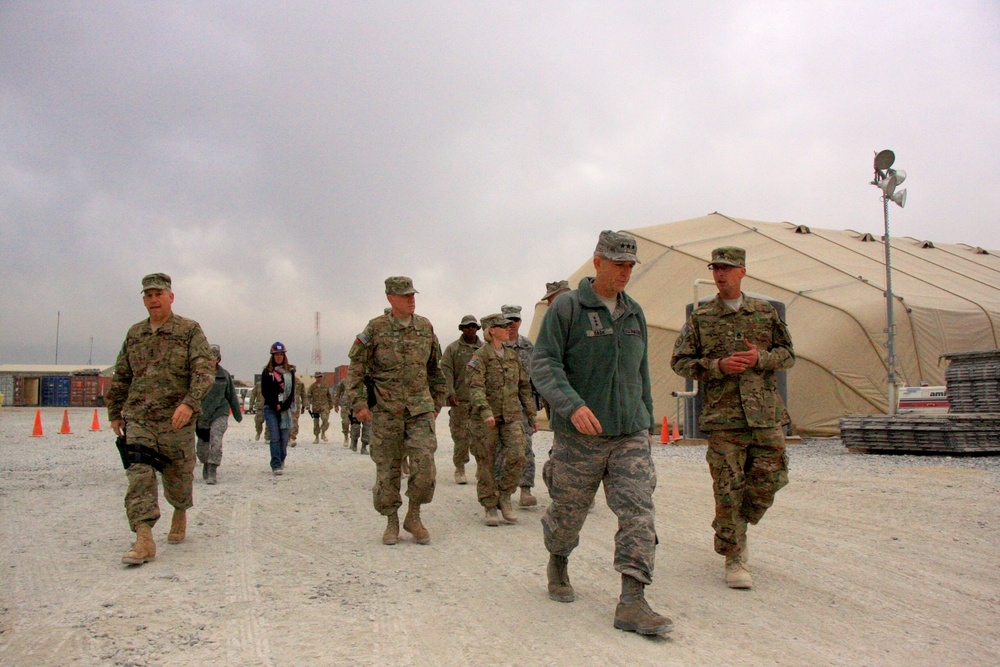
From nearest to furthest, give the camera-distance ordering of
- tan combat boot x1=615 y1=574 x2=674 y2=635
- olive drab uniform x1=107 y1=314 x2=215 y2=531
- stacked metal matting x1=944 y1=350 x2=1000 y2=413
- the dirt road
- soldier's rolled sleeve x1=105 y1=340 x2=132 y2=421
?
the dirt road → tan combat boot x1=615 y1=574 x2=674 y2=635 → olive drab uniform x1=107 y1=314 x2=215 y2=531 → soldier's rolled sleeve x1=105 y1=340 x2=132 y2=421 → stacked metal matting x1=944 y1=350 x2=1000 y2=413

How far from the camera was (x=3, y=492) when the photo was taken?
344 inches

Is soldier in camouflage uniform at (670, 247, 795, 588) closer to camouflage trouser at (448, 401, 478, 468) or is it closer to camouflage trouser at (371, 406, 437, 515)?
camouflage trouser at (371, 406, 437, 515)

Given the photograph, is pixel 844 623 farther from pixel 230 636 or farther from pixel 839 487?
pixel 839 487

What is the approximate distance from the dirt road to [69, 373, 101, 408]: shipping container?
5026cm

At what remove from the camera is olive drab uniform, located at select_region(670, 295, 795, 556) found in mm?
A: 4672

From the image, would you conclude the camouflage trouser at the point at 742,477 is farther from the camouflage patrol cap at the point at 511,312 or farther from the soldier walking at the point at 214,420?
the soldier walking at the point at 214,420

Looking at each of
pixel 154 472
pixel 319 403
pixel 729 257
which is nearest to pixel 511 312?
pixel 729 257

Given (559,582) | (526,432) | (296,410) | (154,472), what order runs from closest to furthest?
(559,582) < (154,472) < (526,432) < (296,410)

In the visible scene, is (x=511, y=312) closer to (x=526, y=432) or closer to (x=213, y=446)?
(x=526, y=432)

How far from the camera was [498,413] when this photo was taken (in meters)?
7.33

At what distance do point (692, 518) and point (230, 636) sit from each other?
4.76m

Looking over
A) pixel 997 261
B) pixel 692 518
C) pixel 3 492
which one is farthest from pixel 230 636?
pixel 997 261

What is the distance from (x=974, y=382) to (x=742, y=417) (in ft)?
A: 38.4

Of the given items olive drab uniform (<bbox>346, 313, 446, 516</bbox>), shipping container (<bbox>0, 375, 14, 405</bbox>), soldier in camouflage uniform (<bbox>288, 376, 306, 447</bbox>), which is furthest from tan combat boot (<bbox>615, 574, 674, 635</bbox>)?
shipping container (<bbox>0, 375, 14, 405</bbox>)
